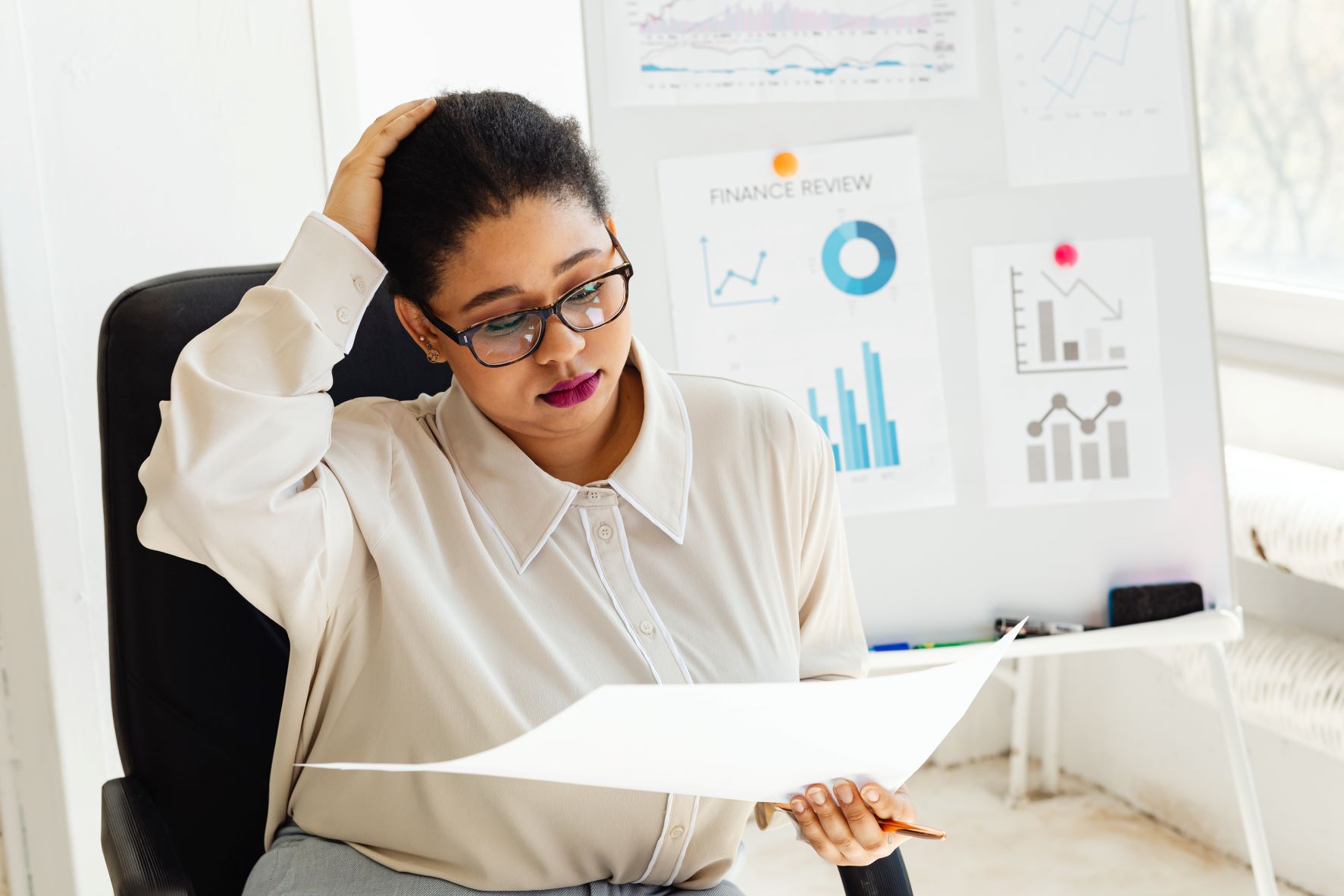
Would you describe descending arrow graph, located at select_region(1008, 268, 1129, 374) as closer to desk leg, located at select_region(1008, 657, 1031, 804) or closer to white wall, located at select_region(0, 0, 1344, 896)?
desk leg, located at select_region(1008, 657, 1031, 804)

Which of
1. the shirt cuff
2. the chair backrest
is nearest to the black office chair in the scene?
the chair backrest

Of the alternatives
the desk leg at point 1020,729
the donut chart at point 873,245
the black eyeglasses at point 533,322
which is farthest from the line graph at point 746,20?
the desk leg at point 1020,729

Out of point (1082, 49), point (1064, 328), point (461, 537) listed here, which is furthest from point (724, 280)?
point (461, 537)

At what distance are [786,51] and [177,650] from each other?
1024 millimetres

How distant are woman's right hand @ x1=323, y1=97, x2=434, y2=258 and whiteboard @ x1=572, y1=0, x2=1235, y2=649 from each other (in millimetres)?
565

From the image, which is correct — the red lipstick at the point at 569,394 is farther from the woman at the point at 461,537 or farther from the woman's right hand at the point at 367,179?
the woman's right hand at the point at 367,179

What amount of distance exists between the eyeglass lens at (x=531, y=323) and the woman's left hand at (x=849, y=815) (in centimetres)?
42

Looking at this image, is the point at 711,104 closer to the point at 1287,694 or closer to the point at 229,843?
the point at 229,843

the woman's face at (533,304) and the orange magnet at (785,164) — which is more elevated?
the orange magnet at (785,164)

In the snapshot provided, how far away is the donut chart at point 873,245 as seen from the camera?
1.59 metres

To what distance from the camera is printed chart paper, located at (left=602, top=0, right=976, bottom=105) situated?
156 centimetres

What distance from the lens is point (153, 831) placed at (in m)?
0.99

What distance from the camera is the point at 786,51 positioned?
1.57 meters

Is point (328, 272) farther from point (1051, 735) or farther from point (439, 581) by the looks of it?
point (1051, 735)
